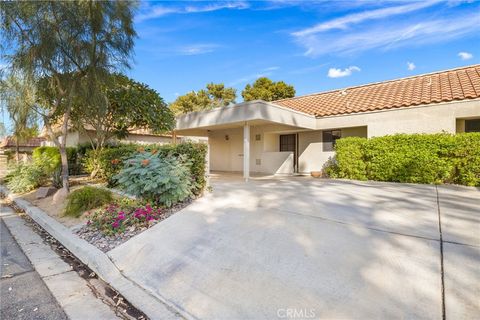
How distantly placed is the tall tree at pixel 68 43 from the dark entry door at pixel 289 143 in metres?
8.83

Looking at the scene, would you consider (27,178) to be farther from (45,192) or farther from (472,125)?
(472,125)

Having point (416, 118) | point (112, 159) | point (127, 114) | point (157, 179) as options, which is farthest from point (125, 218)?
point (416, 118)

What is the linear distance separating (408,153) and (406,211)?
16.4ft

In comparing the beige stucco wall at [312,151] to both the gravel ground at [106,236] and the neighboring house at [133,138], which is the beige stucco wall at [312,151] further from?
the neighboring house at [133,138]

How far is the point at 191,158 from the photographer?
6703 millimetres

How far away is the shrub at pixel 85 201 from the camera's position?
6.57m

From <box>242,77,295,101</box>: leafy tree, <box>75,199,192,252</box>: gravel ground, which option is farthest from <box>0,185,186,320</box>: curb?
<box>242,77,295,101</box>: leafy tree

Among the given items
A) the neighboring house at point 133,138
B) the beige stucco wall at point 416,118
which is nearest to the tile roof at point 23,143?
the neighboring house at point 133,138

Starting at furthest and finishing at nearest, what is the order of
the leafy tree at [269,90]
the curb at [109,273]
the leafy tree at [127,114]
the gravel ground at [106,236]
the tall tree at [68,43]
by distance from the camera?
the leafy tree at [269,90], the leafy tree at [127,114], the tall tree at [68,43], the gravel ground at [106,236], the curb at [109,273]

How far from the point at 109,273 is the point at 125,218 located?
1.69 m

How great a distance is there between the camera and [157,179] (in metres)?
5.66

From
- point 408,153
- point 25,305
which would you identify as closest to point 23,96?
point 25,305

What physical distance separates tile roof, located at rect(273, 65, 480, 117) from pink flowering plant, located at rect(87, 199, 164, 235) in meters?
9.77

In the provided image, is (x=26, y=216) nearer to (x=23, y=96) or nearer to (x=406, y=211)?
(x=23, y=96)
